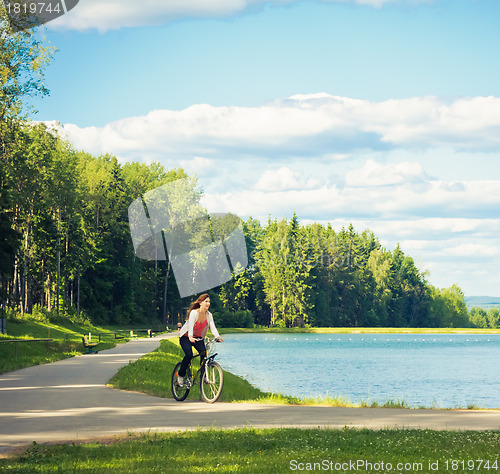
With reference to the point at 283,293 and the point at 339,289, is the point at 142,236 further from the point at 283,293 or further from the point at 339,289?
the point at 339,289

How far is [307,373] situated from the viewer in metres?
38.0

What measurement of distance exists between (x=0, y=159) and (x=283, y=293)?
3469 inches

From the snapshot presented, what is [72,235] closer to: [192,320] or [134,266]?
[134,266]

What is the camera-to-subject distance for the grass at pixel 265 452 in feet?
24.8

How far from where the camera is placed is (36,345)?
31.7 metres

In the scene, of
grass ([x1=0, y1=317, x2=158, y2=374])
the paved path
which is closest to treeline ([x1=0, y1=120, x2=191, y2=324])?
grass ([x1=0, y1=317, x2=158, y2=374])

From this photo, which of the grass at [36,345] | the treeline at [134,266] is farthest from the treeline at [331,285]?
the grass at [36,345]

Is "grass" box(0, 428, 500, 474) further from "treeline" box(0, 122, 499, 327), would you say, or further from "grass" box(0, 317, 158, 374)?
"treeline" box(0, 122, 499, 327)

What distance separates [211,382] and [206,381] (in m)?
0.12

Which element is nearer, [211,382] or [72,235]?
[211,382]

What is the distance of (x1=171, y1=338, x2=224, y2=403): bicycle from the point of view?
45.0ft

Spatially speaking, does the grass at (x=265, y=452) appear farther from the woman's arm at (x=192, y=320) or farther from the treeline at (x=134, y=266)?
the treeline at (x=134, y=266)

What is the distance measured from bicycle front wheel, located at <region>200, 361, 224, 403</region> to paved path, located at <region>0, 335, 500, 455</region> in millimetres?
260

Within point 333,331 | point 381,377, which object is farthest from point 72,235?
point 333,331
